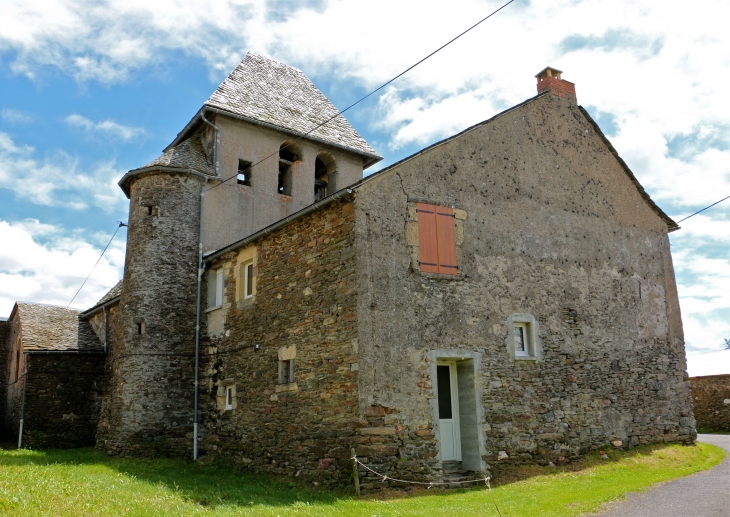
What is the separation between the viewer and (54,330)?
20.5 m

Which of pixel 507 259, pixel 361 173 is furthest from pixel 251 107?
pixel 507 259

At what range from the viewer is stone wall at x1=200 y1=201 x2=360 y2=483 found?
11047 mm

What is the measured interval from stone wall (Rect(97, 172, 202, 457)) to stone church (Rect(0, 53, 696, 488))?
5cm

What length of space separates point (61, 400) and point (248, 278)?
8.48m

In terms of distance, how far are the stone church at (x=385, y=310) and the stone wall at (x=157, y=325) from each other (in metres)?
0.05

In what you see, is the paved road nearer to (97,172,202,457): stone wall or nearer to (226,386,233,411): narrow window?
(226,386,233,411): narrow window

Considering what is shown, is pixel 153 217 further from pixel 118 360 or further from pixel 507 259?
pixel 507 259

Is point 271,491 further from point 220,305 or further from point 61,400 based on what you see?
point 61,400

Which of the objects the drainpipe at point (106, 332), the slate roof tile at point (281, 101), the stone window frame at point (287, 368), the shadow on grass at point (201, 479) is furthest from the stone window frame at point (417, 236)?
the drainpipe at point (106, 332)

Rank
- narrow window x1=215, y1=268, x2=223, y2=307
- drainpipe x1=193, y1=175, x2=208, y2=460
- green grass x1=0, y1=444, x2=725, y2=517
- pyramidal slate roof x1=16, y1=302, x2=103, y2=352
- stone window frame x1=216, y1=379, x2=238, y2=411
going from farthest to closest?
1. pyramidal slate roof x1=16, y1=302, x2=103, y2=352
2. narrow window x1=215, y1=268, x2=223, y2=307
3. drainpipe x1=193, y1=175, x2=208, y2=460
4. stone window frame x1=216, y1=379, x2=238, y2=411
5. green grass x1=0, y1=444, x2=725, y2=517

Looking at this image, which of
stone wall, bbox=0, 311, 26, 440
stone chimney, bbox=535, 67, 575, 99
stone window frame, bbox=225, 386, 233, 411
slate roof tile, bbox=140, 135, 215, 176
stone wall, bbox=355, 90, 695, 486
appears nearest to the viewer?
stone wall, bbox=355, 90, 695, 486

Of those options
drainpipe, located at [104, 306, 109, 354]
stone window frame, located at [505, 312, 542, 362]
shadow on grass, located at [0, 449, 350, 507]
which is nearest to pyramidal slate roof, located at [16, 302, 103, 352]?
drainpipe, located at [104, 306, 109, 354]

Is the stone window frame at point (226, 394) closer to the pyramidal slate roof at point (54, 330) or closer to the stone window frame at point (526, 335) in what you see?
the stone window frame at point (526, 335)

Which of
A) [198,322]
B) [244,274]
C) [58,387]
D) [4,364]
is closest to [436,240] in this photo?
[244,274]
